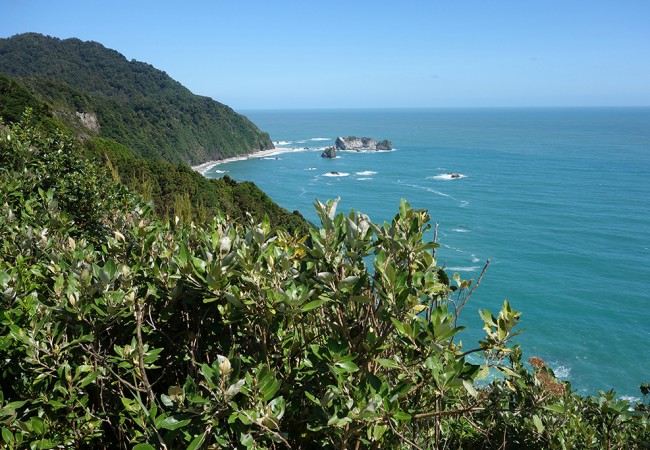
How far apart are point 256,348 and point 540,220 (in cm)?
5069

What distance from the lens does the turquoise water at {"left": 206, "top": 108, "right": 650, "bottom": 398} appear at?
86.5ft

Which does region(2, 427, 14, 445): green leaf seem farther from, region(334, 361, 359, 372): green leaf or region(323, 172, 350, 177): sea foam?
region(323, 172, 350, 177): sea foam

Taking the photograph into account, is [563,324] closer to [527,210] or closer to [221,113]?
[527,210]

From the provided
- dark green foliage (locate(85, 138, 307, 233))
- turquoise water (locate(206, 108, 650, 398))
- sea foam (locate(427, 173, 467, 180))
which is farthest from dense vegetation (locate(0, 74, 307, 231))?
sea foam (locate(427, 173, 467, 180))

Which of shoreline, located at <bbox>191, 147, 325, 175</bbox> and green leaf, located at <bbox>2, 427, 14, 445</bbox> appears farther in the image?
shoreline, located at <bbox>191, 147, 325, 175</bbox>

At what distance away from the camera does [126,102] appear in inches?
3519

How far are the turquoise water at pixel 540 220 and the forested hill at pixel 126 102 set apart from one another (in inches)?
387

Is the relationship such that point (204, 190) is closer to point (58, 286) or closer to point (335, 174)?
point (58, 286)

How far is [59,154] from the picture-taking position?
7.32m

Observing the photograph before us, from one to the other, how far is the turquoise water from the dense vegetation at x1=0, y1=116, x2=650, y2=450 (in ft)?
7.64

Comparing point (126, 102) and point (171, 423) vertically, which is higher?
point (126, 102)

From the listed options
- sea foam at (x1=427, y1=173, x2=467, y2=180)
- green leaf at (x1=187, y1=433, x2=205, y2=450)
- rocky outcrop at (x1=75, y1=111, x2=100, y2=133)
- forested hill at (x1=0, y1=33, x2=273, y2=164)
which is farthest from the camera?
sea foam at (x1=427, y1=173, x2=467, y2=180)

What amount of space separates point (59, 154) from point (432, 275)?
701cm

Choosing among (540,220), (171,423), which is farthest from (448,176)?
(171,423)
